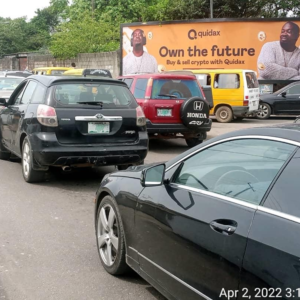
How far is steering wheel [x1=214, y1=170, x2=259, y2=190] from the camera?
9.91ft

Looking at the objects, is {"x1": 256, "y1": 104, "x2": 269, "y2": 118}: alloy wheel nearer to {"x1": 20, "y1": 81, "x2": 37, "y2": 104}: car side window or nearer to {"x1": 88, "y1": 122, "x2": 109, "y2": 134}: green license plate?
{"x1": 20, "y1": 81, "x2": 37, "y2": 104}: car side window

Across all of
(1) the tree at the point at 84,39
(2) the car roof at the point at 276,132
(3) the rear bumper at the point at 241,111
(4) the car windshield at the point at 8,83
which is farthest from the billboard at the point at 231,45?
(2) the car roof at the point at 276,132

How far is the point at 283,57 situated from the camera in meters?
24.2

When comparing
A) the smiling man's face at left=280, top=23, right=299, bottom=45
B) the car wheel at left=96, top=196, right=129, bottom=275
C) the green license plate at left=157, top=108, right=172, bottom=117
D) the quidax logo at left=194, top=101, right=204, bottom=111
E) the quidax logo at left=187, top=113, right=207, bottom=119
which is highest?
the smiling man's face at left=280, top=23, right=299, bottom=45

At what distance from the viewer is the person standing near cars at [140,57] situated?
26375 mm

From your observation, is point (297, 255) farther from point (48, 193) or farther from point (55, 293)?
point (48, 193)

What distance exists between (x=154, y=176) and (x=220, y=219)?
83cm

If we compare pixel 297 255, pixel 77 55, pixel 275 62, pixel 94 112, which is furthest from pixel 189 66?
pixel 297 255

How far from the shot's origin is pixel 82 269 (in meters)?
4.44

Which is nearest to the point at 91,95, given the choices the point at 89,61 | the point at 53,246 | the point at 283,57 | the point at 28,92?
the point at 28,92

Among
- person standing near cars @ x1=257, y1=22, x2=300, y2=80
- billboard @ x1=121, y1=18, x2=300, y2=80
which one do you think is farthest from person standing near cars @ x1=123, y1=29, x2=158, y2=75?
person standing near cars @ x1=257, y1=22, x2=300, y2=80

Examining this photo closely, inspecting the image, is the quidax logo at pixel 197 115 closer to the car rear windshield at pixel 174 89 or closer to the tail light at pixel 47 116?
the car rear windshield at pixel 174 89

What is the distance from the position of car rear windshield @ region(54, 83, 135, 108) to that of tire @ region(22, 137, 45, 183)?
0.89 meters

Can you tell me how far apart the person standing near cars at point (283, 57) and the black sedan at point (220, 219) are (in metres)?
21.2
